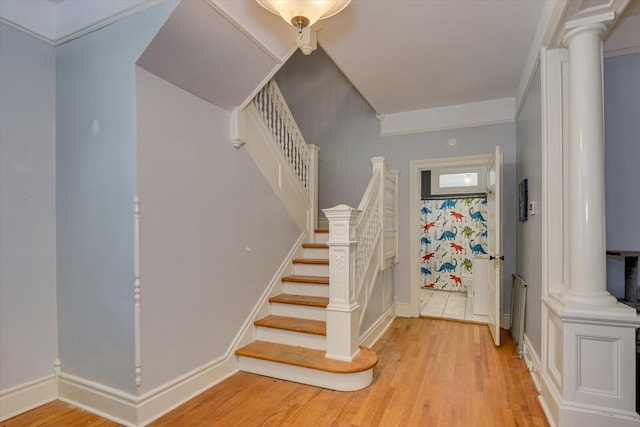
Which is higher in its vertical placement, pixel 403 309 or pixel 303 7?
pixel 303 7

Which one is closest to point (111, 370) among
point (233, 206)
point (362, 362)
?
point (233, 206)

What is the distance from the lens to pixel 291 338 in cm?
288

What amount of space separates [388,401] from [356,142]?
340 centimetres

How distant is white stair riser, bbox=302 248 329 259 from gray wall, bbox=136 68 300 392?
82 centimetres

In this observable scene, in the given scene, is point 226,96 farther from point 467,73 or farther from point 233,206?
point 467,73

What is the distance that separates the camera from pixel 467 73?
3.41m

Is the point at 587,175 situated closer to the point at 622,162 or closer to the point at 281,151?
the point at 622,162

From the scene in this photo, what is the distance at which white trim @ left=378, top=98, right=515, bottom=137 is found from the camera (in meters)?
4.04

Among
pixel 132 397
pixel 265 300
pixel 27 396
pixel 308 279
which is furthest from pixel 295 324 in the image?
pixel 27 396

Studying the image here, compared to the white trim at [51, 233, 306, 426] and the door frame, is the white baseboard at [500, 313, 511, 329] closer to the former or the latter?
the door frame

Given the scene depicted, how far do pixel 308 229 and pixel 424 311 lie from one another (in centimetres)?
221

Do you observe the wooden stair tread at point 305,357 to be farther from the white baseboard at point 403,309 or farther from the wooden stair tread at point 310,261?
the white baseboard at point 403,309

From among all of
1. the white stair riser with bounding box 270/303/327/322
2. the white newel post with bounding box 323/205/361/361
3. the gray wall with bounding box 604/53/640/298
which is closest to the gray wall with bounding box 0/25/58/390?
the white stair riser with bounding box 270/303/327/322

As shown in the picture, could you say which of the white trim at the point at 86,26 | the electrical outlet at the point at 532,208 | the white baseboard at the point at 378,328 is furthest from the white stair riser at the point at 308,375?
the white trim at the point at 86,26
